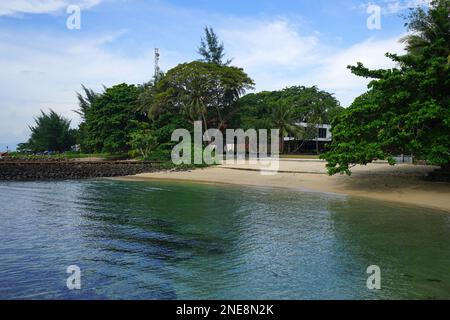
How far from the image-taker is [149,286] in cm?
801

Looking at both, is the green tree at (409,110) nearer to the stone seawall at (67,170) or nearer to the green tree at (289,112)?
the stone seawall at (67,170)

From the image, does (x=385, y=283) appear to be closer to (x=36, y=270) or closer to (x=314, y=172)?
(x=36, y=270)

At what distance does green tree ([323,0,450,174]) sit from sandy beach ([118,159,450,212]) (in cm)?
192

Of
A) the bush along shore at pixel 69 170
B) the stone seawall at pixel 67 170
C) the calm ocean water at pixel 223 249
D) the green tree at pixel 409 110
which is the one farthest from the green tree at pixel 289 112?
the calm ocean water at pixel 223 249

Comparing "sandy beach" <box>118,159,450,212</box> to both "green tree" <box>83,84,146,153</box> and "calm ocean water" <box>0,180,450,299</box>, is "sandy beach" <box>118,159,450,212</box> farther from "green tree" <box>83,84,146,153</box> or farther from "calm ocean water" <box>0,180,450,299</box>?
"green tree" <box>83,84,146,153</box>

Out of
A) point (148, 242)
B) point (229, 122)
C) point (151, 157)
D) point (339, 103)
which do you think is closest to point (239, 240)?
point (148, 242)

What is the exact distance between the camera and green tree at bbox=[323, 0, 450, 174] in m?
19.1

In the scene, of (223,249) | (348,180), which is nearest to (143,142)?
(348,180)

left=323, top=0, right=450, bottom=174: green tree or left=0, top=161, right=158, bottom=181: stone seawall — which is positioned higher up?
left=323, top=0, right=450, bottom=174: green tree

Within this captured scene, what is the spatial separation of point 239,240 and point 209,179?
19792mm

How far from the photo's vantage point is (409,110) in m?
19.9

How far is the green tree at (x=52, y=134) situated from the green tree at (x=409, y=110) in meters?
50.7

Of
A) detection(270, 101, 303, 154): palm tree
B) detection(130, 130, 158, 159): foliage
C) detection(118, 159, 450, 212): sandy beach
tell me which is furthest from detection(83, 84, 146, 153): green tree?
detection(270, 101, 303, 154): palm tree

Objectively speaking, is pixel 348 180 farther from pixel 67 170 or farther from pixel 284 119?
pixel 284 119
